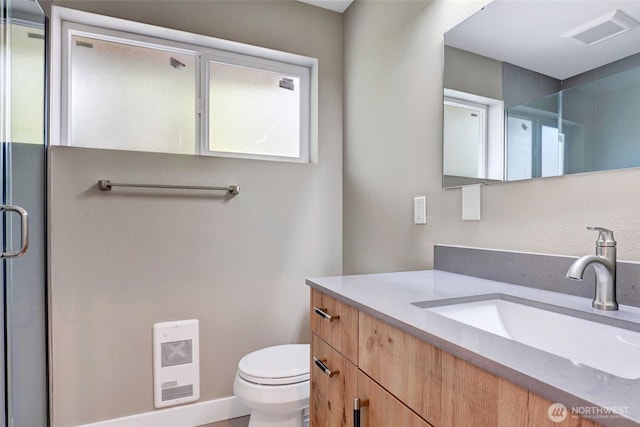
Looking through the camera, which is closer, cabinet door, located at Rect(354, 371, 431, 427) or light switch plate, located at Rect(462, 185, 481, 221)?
cabinet door, located at Rect(354, 371, 431, 427)

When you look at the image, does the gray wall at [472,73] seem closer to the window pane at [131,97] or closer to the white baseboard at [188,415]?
the window pane at [131,97]

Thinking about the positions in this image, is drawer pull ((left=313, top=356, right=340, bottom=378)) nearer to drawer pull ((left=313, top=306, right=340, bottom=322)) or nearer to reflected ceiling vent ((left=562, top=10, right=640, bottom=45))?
drawer pull ((left=313, top=306, right=340, bottom=322))

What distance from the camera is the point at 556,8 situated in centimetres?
107

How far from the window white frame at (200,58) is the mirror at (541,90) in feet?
3.51

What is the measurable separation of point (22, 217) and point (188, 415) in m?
1.28

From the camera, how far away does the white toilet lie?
1.44 metres

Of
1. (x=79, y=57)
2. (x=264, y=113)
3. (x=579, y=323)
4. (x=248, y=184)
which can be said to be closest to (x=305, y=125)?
(x=264, y=113)

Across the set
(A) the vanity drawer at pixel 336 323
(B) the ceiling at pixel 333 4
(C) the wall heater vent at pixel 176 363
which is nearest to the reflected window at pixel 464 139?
(A) the vanity drawer at pixel 336 323

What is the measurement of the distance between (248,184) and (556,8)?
5.12ft

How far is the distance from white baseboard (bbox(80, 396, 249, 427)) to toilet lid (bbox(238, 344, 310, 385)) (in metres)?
0.52

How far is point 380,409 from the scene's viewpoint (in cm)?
82

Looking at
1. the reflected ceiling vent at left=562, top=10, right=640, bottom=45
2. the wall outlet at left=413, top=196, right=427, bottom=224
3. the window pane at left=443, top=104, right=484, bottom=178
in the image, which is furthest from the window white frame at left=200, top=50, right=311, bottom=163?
the reflected ceiling vent at left=562, top=10, right=640, bottom=45

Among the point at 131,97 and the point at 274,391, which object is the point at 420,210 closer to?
the point at 274,391

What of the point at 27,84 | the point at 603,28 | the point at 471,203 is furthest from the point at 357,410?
the point at 27,84
